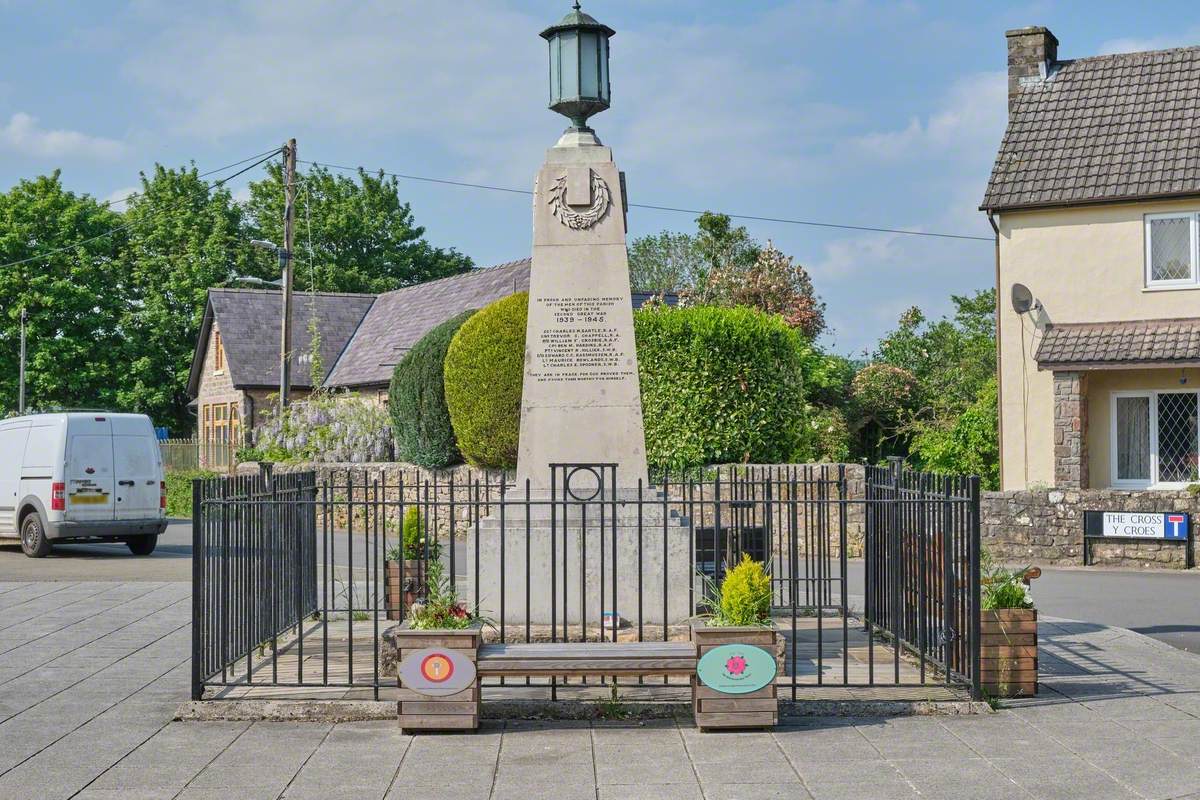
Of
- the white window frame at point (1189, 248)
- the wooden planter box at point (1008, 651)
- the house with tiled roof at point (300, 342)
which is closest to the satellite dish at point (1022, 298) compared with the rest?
the white window frame at point (1189, 248)

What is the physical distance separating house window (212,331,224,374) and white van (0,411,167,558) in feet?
75.1

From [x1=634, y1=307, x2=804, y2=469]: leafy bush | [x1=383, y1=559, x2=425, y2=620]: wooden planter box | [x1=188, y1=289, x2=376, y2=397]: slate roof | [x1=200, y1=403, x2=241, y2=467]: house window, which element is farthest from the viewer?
[x1=188, y1=289, x2=376, y2=397]: slate roof

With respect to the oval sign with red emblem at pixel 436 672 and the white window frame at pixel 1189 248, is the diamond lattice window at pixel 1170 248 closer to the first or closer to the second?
the white window frame at pixel 1189 248

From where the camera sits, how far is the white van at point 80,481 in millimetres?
20734

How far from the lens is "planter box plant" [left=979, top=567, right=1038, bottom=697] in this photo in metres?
8.55

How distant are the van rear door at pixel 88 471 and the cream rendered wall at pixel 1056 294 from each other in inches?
573

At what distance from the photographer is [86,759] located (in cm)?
720

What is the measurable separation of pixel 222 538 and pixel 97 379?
4594 cm

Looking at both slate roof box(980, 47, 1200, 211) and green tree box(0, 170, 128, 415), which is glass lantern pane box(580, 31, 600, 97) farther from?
green tree box(0, 170, 128, 415)

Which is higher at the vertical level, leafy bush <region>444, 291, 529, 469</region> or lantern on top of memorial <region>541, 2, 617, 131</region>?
lantern on top of memorial <region>541, 2, 617, 131</region>

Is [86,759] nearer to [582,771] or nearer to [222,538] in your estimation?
[222,538]

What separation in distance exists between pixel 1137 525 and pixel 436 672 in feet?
46.4

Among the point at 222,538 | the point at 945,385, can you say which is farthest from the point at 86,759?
the point at 945,385

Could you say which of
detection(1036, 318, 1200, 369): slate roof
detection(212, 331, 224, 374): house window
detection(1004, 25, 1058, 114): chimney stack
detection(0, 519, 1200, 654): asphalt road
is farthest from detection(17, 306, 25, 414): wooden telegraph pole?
detection(1036, 318, 1200, 369): slate roof
